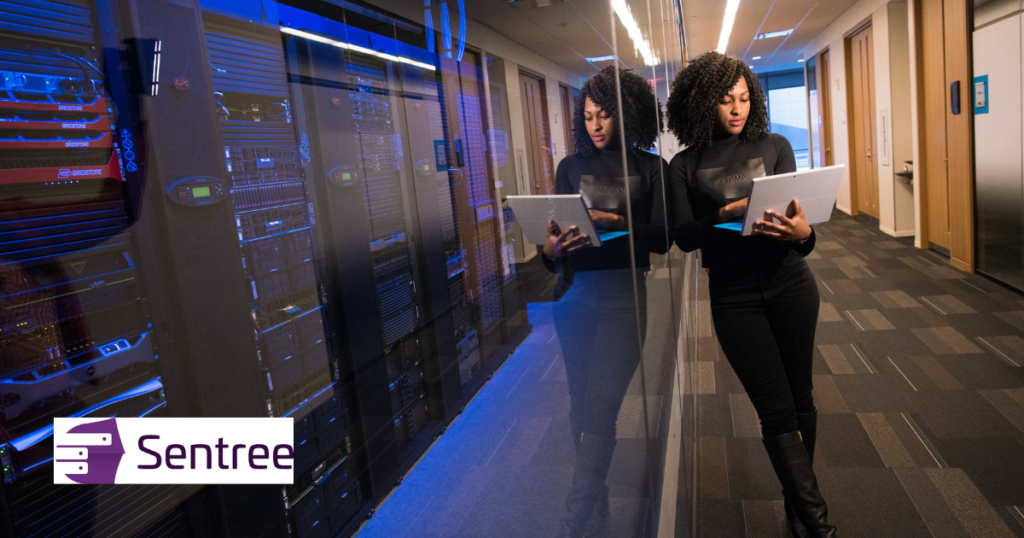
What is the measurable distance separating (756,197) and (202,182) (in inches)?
50.1

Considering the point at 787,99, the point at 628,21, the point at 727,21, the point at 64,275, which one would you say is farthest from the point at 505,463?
the point at 787,99

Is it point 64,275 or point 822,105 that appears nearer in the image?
point 64,275

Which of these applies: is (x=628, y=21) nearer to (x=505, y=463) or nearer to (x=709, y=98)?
(x=709, y=98)

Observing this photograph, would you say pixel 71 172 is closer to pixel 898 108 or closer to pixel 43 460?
pixel 43 460

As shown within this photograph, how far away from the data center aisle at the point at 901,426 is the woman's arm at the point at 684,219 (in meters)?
0.85

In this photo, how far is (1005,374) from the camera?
2.57 m

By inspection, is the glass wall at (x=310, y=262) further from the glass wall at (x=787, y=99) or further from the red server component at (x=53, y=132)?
the glass wall at (x=787, y=99)

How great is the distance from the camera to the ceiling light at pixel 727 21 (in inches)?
254

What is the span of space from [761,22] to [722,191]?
285 inches

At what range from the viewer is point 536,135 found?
0.63 m

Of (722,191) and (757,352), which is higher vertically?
(722,191)

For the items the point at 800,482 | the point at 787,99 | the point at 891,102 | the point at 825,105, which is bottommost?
the point at 800,482

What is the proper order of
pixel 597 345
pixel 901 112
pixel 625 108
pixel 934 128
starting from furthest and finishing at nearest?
pixel 901 112 < pixel 934 128 < pixel 625 108 < pixel 597 345

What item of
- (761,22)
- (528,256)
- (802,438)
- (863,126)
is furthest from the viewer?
(761,22)
